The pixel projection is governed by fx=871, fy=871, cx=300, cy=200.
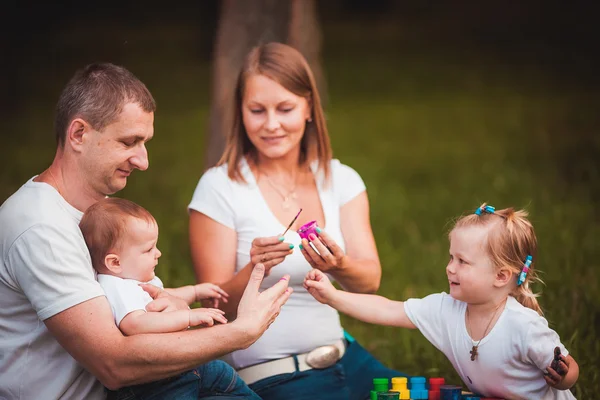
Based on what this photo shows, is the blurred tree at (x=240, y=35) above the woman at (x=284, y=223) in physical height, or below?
above

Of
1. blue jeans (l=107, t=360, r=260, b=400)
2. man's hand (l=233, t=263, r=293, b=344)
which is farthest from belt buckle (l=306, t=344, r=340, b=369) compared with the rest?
man's hand (l=233, t=263, r=293, b=344)

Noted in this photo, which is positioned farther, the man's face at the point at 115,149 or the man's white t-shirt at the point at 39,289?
the man's face at the point at 115,149

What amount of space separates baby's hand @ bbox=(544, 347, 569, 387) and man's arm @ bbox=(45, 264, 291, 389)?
1191 mm

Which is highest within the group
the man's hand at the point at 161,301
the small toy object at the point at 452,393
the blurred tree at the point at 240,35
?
the blurred tree at the point at 240,35

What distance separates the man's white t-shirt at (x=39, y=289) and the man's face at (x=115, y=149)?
0.17 m

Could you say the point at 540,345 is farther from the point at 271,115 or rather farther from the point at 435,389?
the point at 271,115

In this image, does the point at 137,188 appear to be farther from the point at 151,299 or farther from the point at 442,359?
the point at 151,299

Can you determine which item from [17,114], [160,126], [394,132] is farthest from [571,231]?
[17,114]

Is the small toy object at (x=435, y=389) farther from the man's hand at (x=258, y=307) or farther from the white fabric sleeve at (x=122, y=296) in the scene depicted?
the white fabric sleeve at (x=122, y=296)

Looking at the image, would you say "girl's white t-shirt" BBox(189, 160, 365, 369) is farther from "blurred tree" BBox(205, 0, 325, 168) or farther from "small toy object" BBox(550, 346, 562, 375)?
"blurred tree" BBox(205, 0, 325, 168)

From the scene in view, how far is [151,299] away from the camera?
11.2ft

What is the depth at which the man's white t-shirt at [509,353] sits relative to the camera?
3471 millimetres

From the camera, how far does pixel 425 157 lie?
39.5 ft

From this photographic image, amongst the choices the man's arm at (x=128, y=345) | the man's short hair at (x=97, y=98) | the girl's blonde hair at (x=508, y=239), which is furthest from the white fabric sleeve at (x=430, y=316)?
the man's short hair at (x=97, y=98)
